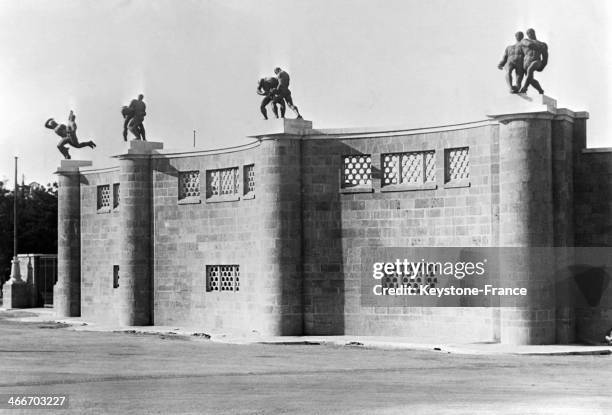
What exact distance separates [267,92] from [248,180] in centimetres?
242

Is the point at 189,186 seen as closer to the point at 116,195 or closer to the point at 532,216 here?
the point at 116,195

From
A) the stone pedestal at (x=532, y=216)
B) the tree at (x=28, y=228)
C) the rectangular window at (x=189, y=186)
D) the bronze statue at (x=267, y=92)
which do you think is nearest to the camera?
the stone pedestal at (x=532, y=216)

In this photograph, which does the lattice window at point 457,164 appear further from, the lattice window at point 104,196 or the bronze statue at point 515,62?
the lattice window at point 104,196

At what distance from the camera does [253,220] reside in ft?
92.0

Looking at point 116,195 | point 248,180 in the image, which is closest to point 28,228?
point 116,195

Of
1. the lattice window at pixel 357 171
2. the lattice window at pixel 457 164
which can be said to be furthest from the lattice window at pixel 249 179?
the lattice window at pixel 457 164

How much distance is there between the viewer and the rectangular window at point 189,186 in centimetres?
3039

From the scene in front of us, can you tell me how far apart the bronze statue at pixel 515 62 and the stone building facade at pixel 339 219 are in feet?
2.47

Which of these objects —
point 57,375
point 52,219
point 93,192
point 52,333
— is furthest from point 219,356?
point 52,219

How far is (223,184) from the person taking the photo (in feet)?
97.0

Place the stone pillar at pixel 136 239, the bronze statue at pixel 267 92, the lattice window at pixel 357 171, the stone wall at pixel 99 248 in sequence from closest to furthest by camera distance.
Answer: the lattice window at pixel 357 171
the bronze statue at pixel 267 92
the stone pillar at pixel 136 239
the stone wall at pixel 99 248

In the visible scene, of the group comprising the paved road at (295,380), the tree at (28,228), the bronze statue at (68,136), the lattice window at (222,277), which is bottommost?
the paved road at (295,380)

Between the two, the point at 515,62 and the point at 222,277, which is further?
the point at 222,277

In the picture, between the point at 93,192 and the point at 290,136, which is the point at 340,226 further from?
the point at 93,192
